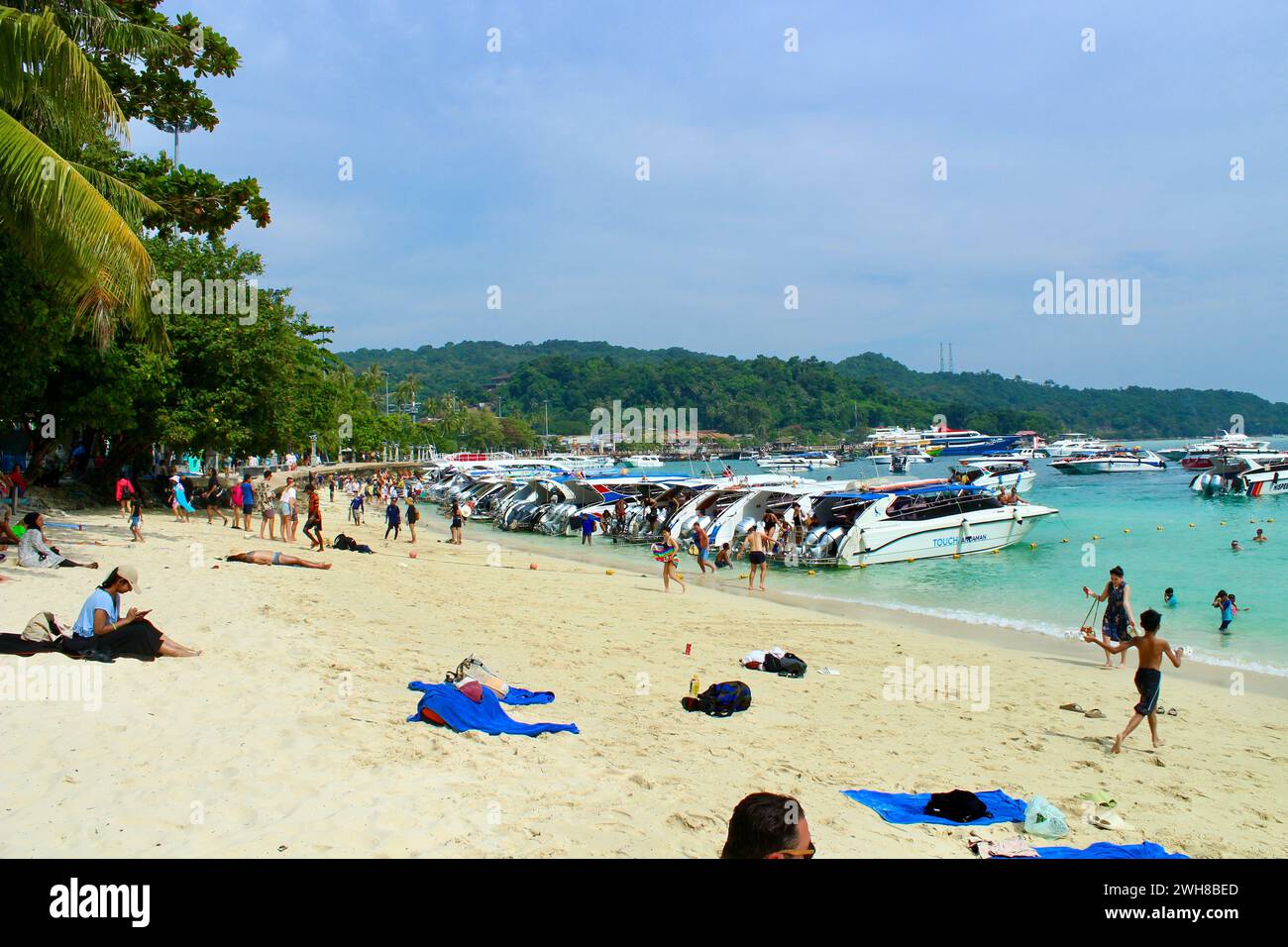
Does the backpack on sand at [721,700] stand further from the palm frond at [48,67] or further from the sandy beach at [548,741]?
the palm frond at [48,67]

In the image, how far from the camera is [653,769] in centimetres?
698

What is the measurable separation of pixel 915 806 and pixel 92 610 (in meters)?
8.20

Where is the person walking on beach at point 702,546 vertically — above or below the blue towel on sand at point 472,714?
below

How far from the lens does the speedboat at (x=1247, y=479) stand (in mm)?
54469

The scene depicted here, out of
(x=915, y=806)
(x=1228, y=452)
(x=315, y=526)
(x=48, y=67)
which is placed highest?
(x=48, y=67)

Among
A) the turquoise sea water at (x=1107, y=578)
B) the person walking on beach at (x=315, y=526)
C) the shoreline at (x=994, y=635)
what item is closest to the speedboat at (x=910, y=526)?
the turquoise sea water at (x=1107, y=578)

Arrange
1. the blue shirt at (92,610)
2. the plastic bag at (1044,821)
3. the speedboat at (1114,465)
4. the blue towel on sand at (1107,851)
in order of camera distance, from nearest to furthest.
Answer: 1. the blue towel on sand at (1107,851)
2. the plastic bag at (1044,821)
3. the blue shirt at (92,610)
4. the speedboat at (1114,465)

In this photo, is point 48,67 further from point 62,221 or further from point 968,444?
point 968,444

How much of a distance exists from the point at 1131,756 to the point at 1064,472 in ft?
309

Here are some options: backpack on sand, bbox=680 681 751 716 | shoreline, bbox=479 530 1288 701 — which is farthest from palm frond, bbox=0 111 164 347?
shoreline, bbox=479 530 1288 701

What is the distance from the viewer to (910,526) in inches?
1029

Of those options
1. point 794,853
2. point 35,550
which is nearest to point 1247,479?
point 35,550

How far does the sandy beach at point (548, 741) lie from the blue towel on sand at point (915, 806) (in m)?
0.14
